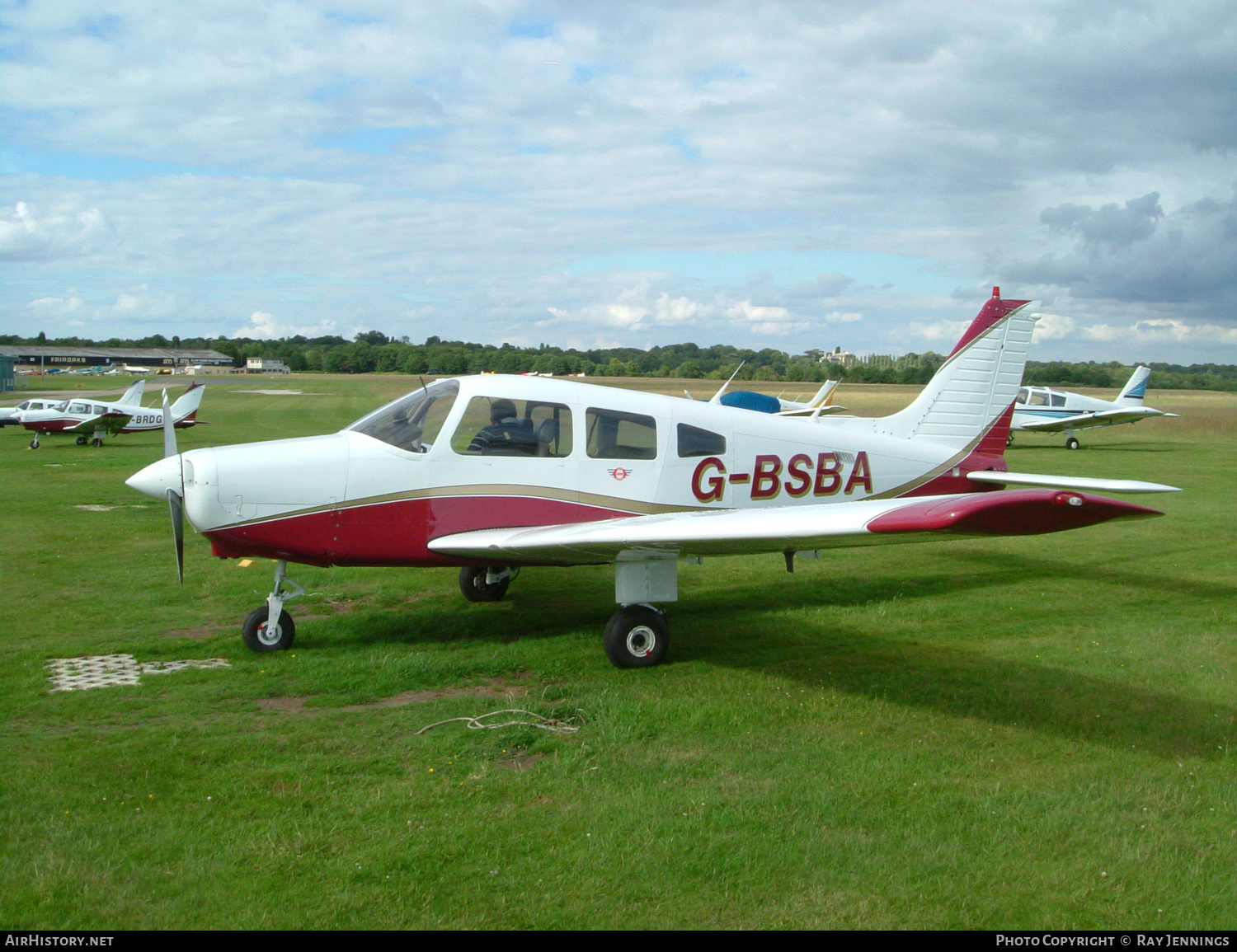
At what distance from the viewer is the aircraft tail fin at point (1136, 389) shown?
36094 mm

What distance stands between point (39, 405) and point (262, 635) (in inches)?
1126

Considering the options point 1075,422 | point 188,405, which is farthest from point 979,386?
point 188,405

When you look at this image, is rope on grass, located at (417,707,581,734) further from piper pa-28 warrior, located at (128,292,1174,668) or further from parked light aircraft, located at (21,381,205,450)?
parked light aircraft, located at (21,381,205,450)

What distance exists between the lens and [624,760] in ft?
16.2

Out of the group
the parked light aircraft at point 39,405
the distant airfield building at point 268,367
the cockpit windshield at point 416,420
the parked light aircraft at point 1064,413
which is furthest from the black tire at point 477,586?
the distant airfield building at point 268,367

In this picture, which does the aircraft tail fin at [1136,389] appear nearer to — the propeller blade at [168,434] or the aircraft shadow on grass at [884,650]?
the aircraft shadow on grass at [884,650]

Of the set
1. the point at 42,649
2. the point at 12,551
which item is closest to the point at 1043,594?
the point at 42,649

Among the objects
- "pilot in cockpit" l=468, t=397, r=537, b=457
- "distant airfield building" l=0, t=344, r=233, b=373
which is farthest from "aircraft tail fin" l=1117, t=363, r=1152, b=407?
"distant airfield building" l=0, t=344, r=233, b=373

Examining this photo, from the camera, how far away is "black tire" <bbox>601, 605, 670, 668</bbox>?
6.65m

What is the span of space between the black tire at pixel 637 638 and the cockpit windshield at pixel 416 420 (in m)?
2.00

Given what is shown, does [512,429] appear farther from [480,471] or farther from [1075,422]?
[1075,422]

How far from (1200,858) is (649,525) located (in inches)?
134
